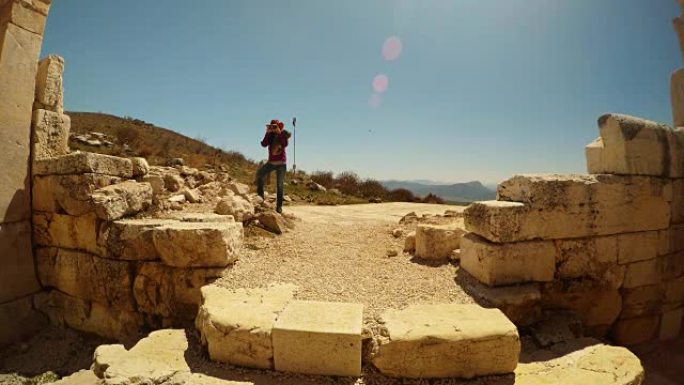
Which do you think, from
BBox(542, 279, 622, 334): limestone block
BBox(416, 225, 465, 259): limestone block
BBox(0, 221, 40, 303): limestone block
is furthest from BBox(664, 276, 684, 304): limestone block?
BBox(0, 221, 40, 303): limestone block

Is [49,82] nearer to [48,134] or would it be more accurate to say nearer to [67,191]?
[48,134]

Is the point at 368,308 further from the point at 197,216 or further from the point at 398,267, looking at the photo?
the point at 197,216

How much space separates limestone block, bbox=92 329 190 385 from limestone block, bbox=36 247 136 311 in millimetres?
1434

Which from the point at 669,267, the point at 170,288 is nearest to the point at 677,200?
the point at 669,267

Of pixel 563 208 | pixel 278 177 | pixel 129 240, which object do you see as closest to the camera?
pixel 563 208

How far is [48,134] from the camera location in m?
5.86

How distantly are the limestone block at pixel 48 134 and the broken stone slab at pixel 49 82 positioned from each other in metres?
0.16

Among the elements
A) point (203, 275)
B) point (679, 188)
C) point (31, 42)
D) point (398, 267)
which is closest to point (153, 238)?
point (203, 275)

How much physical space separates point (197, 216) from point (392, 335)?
3.62 meters

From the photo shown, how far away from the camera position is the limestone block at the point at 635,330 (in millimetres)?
5094

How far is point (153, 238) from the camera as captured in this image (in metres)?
4.64

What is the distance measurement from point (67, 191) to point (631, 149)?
8022 mm

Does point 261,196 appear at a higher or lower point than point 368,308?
higher

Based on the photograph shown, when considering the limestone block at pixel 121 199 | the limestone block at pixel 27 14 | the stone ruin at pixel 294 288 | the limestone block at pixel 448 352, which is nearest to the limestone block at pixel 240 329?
the stone ruin at pixel 294 288
